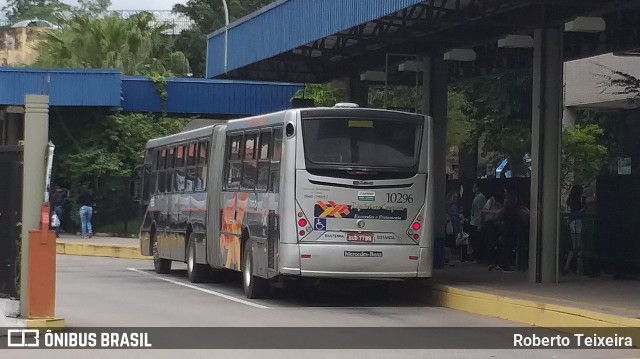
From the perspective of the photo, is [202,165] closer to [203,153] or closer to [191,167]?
[203,153]

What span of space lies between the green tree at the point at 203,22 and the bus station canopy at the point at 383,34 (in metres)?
48.2

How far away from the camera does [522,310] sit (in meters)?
16.7

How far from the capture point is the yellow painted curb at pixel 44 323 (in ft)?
45.7

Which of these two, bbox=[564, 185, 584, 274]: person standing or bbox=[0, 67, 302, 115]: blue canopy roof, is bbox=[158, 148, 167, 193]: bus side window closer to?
bbox=[564, 185, 584, 274]: person standing

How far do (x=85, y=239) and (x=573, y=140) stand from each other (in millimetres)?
17221

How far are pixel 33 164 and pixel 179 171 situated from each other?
38.7ft

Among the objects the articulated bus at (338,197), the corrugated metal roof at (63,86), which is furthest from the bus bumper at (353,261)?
the corrugated metal roof at (63,86)

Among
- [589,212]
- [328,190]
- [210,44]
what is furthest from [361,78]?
[328,190]

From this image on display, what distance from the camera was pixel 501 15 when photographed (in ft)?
73.0

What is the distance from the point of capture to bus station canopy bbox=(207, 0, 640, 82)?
832 inches

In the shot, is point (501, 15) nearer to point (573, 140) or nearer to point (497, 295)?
point (497, 295)

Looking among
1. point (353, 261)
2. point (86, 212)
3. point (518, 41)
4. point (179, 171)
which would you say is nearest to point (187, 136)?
point (179, 171)

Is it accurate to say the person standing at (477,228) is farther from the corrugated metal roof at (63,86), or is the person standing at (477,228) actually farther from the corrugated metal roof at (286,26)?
the corrugated metal roof at (63,86)

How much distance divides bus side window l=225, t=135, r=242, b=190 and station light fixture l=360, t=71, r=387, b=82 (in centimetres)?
869
